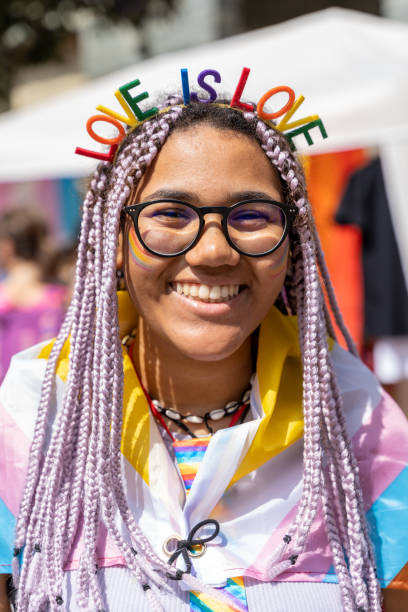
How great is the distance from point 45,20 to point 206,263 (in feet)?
27.3

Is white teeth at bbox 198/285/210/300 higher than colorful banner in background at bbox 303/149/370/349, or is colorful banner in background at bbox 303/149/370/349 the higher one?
colorful banner in background at bbox 303/149/370/349

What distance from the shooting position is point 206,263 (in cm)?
147

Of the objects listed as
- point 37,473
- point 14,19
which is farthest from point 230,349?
point 14,19

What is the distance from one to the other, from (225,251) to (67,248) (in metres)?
4.07

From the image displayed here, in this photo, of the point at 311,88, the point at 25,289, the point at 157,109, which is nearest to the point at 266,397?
the point at 157,109

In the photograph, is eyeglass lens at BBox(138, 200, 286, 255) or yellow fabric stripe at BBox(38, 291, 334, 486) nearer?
eyeglass lens at BBox(138, 200, 286, 255)

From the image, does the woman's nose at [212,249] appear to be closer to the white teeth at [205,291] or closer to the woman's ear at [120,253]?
the white teeth at [205,291]

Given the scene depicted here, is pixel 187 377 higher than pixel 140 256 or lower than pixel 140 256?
lower

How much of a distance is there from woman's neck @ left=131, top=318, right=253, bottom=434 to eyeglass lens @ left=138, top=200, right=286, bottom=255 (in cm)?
30

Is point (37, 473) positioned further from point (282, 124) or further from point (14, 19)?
point (14, 19)

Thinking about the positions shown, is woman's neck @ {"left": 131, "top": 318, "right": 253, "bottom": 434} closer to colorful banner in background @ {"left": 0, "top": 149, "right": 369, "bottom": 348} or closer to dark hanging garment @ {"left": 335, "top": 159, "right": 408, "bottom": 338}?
dark hanging garment @ {"left": 335, "top": 159, "right": 408, "bottom": 338}

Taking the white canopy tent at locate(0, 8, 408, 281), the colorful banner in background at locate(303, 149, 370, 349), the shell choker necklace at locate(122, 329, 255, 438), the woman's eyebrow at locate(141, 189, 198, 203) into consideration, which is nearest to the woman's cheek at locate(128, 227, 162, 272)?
the woman's eyebrow at locate(141, 189, 198, 203)

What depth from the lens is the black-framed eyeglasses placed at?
1479 millimetres

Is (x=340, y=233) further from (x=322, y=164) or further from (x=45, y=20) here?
(x=45, y=20)
